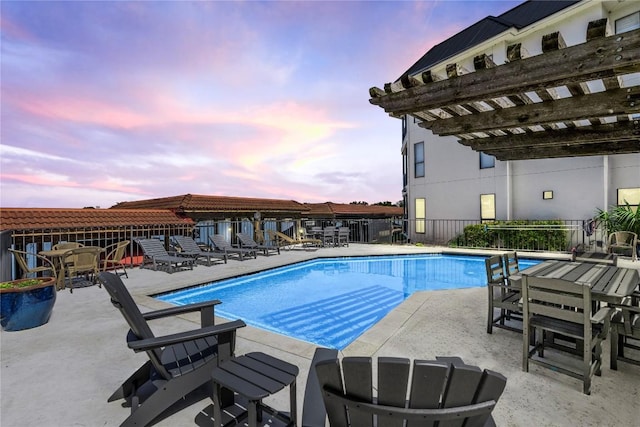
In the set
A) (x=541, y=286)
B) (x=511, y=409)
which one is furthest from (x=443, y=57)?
(x=511, y=409)

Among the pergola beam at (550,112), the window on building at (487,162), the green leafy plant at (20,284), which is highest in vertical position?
the window on building at (487,162)

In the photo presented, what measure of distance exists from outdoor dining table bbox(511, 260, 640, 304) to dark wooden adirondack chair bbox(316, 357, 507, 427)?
1919 millimetres

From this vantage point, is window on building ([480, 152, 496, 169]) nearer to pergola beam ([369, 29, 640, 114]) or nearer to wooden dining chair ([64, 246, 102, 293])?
pergola beam ([369, 29, 640, 114])

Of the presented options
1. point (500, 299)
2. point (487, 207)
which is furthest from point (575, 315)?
point (487, 207)

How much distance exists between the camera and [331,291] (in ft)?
24.4

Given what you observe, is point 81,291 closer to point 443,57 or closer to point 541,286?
point 541,286

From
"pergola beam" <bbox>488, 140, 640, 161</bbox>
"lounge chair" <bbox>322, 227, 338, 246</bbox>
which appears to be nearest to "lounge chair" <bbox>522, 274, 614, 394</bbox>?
"pergola beam" <bbox>488, 140, 640, 161</bbox>

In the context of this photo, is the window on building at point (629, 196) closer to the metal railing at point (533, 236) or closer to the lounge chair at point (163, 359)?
the metal railing at point (533, 236)

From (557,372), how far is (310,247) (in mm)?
11632

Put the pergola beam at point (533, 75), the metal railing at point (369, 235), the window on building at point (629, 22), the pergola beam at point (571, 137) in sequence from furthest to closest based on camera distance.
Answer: the window on building at point (629, 22) → the metal railing at point (369, 235) → the pergola beam at point (571, 137) → the pergola beam at point (533, 75)

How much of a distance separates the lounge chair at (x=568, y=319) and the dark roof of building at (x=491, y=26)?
12.4 metres

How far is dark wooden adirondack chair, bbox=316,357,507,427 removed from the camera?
3.83ft

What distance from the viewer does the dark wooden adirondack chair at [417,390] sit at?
45.9 inches

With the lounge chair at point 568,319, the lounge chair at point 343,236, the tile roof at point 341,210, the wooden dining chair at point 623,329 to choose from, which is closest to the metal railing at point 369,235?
the lounge chair at point 343,236
